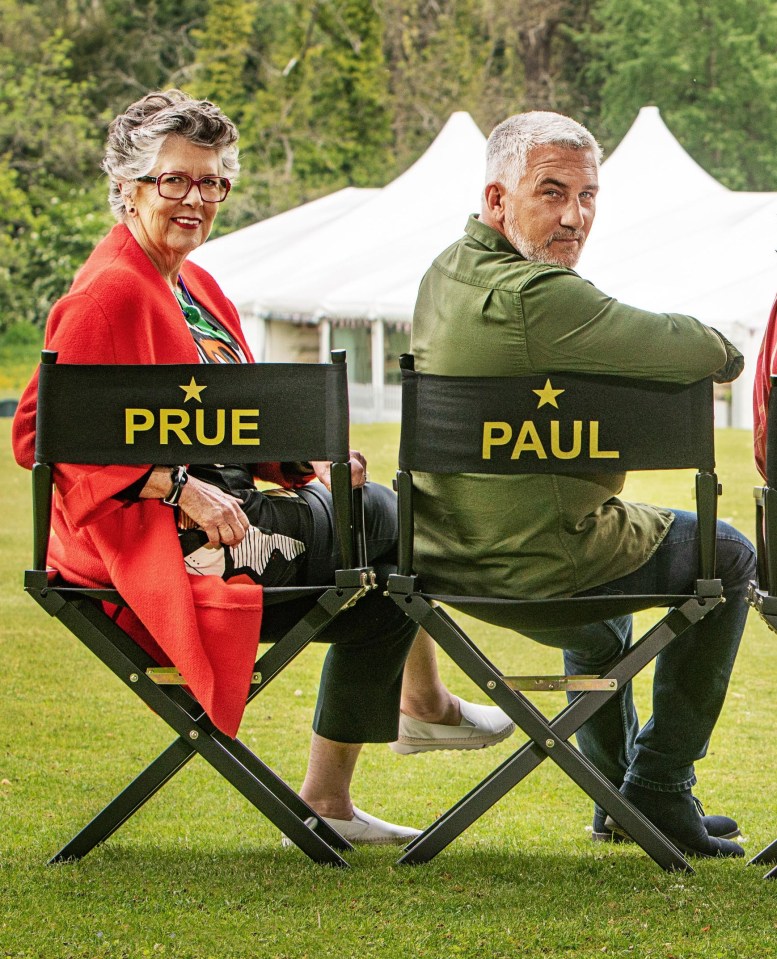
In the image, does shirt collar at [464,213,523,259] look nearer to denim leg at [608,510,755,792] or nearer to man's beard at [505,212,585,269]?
man's beard at [505,212,585,269]

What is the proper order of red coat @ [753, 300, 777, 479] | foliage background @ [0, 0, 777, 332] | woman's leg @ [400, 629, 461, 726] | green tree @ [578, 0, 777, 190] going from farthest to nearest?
green tree @ [578, 0, 777, 190]
foliage background @ [0, 0, 777, 332]
woman's leg @ [400, 629, 461, 726]
red coat @ [753, 300, 777, 479]

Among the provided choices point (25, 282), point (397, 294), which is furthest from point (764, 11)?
point (397, 294)

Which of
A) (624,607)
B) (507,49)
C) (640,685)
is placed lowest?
(640,685)

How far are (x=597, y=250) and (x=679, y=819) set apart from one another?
14.6 metres

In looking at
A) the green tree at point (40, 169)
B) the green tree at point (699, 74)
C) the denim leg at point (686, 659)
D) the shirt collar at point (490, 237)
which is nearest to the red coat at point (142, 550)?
the shirt collar at point (490, 237)

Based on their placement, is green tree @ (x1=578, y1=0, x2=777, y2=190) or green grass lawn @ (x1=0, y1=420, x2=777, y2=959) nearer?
green grass lawn @ (x1=0, y1=420, x2=777, y2=959)

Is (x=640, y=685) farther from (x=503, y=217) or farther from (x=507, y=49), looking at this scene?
(x=507, y=49)

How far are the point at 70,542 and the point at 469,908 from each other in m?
0.94

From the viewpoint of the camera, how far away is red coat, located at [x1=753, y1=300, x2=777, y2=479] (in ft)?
8.95

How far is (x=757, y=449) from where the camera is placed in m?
2.89

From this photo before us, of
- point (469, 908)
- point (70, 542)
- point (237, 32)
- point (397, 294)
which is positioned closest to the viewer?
point (469, 908)

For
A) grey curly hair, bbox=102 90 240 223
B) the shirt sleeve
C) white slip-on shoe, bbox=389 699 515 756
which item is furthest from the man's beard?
white slip-on shoe, bbox=389 699 515 756

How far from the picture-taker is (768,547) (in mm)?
2502

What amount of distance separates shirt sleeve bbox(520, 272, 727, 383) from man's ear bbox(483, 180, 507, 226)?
0.27m
